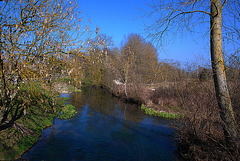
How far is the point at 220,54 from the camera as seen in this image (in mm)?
4422

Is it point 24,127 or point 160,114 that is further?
point 160,114

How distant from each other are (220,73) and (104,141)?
6.23 metres

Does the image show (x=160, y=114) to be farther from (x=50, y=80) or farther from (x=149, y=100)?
(x=50, y=80)

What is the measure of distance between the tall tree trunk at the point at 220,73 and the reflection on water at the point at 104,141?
3.48 m

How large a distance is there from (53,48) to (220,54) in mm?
5389

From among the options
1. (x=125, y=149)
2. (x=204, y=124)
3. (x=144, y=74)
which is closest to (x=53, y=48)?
(x=125, y=149)

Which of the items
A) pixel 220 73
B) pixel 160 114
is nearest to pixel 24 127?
pixel 220 73

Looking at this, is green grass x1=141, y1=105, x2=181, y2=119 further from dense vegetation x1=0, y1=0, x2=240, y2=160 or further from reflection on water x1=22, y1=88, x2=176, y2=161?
dense vegetation x1=0, y1=0, x2=240, y2=160

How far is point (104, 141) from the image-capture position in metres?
8.62

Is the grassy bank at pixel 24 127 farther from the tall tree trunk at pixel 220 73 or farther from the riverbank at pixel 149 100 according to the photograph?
the riverbank at pixel 149 100

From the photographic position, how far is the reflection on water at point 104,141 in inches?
282

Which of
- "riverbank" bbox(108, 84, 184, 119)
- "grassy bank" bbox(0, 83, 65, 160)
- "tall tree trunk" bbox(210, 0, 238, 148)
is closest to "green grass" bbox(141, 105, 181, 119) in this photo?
"riverbank" bbox(108, 84, 184, 119)

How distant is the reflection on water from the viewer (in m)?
7.16

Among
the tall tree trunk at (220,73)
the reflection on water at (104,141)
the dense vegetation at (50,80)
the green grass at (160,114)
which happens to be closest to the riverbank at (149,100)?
the green grass at (160,114)
